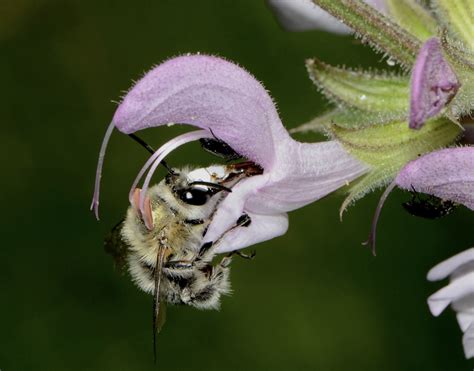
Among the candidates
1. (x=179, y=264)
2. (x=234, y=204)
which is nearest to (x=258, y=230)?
(x=234, y=204)

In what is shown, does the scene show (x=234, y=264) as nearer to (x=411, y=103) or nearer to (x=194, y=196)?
(x=194, y=196)

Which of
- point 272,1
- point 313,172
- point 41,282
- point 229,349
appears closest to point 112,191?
point 41,282

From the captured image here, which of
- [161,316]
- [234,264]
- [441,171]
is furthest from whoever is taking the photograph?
[234,264]

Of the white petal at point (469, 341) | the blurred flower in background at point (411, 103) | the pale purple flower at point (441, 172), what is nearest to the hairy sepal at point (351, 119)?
the blurred flower in background at point (411, 103)

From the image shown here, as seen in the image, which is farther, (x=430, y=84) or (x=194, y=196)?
(x=194, y=196)

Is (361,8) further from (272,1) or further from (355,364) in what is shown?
(355,364)

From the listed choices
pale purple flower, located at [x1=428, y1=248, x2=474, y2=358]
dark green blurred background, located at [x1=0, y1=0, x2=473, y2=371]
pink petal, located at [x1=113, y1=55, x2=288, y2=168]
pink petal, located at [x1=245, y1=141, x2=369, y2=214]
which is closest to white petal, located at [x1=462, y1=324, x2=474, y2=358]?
pale purple flower, located at [x1=428, y1=248, x2=474, y2=358]

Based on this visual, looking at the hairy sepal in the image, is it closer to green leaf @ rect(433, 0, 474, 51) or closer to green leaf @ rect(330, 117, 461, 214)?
green leaf @ rect(330, 117, 461, 214)
